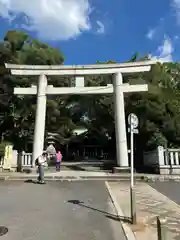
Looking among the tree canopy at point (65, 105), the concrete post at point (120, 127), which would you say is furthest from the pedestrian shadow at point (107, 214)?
the tree canopy at point (65, 105)

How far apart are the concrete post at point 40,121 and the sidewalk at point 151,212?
7733 mm

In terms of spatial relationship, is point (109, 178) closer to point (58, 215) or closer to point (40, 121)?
point (40, 121)

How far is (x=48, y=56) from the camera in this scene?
1115 inches

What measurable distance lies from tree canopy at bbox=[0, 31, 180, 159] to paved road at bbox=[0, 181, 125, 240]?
11411 millimetres

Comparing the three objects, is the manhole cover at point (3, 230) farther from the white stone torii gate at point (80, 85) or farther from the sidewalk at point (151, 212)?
the white stone torii gate at point (80, 85)

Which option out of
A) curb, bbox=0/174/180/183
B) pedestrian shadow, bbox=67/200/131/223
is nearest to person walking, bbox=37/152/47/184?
curb, bbox=0/174/180/183

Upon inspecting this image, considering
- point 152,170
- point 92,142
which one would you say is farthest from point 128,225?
point 92,142

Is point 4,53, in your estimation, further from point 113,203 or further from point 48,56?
point 113,203

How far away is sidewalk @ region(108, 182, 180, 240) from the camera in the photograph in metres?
5.58

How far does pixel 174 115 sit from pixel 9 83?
15659mm

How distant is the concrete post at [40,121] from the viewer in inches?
688

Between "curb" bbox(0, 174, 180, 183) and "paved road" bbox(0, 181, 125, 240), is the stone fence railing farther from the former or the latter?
"paved road" bbox(0, 181, 125, 240)

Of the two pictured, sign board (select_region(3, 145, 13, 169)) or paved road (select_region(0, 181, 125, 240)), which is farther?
sign board (select_region(3, 145, 13, 169))

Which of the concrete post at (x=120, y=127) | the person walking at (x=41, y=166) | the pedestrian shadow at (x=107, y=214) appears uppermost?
the concrete post at (x=120, y=127)
